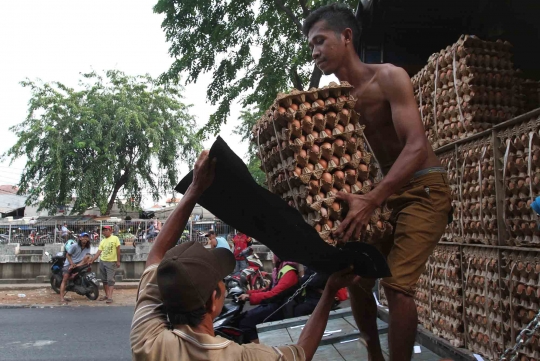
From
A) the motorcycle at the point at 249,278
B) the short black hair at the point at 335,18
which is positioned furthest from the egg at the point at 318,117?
the motorcycle at the point at 249,278

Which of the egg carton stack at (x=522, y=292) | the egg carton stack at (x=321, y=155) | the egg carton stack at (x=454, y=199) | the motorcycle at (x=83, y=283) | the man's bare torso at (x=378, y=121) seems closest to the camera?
the egg carton stack at (x=321, y=155)

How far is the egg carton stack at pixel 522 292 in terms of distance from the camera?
357cm

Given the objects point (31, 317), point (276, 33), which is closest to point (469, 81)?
point (276, 33)

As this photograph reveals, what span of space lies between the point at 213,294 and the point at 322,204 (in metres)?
0.71

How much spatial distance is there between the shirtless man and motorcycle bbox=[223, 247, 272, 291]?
708 cm

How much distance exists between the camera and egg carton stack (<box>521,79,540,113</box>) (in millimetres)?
5191

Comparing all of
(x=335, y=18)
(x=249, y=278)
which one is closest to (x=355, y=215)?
(x=335, y=18)

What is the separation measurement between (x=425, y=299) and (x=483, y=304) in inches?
47.8

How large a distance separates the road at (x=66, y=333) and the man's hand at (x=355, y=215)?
6.25m

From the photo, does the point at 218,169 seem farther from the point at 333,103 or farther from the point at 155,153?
the point at 155,153

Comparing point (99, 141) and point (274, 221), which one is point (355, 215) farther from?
point (99, 141)

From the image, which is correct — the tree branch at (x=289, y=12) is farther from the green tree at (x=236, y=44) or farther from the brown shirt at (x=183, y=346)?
the brown shirt at (x=183, y=346)

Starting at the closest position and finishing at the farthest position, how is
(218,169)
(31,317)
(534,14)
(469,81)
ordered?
1. (218,169)
2. (469,81)
3. (534,14)
4. (31,317)

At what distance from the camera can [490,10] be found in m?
5.99
